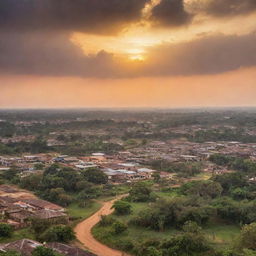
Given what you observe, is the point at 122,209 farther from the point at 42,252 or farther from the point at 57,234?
the point at 42,252

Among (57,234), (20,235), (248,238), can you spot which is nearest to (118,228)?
(57,234)

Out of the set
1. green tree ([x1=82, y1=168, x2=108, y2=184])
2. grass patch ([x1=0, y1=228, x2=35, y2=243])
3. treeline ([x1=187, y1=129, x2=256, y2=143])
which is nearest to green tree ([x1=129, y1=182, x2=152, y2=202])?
green tree ([x1=82, y1=168, x2=108, y2=184])

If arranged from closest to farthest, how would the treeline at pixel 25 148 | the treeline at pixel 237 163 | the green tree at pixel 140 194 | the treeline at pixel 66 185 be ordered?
the treeline at pixel 66 185 → the green tree at pixel 140 194 → the treeline at pixel 237 163 → the treeline at pixel 25 148

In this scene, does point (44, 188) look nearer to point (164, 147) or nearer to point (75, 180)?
point (75, 180)

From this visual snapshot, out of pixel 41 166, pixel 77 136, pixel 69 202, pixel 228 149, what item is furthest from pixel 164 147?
pixel 69 202

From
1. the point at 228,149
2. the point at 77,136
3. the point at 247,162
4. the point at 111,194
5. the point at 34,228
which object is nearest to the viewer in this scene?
the point at 34,228

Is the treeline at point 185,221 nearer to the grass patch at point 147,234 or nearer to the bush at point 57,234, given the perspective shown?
the grass patch at point 147,234

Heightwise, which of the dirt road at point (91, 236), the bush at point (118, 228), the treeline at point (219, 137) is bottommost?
the dirt road at point (91, 236)

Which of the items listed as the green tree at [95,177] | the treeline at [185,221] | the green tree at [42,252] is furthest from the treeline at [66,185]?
the green tree at [42,252]
